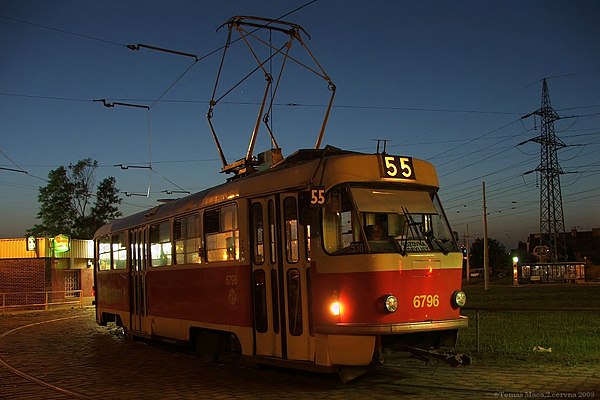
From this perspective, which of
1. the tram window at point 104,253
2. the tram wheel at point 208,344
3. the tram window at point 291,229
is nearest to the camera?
the tram window at point 291,229

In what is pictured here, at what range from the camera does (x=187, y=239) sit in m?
13.3

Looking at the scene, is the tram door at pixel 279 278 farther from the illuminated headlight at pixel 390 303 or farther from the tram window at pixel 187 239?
the tram window at pixel 187 239

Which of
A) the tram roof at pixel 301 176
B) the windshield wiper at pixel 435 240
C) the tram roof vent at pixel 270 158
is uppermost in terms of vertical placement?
the tram roof vent at pixel 270 158

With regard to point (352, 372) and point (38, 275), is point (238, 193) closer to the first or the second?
point (352, 372)

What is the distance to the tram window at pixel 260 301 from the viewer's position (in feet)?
34.2

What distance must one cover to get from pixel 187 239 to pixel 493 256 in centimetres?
12257

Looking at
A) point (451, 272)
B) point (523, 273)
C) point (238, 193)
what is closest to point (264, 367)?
point (238, 193)

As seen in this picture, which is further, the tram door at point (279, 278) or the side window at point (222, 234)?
the side window at point (222, 234)

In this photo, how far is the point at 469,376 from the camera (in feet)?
33.2

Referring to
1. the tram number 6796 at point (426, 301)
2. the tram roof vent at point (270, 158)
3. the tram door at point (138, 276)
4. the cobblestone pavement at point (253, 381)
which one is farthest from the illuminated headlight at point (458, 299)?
the tram door at point (138, 276)

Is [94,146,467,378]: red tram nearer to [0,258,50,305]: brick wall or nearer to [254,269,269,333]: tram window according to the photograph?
[254,269,269,333]: tram window

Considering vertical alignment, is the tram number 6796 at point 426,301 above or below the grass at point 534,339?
above

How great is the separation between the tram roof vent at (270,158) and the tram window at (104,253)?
337 inches

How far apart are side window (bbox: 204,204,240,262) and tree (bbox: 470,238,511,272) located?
379ft
